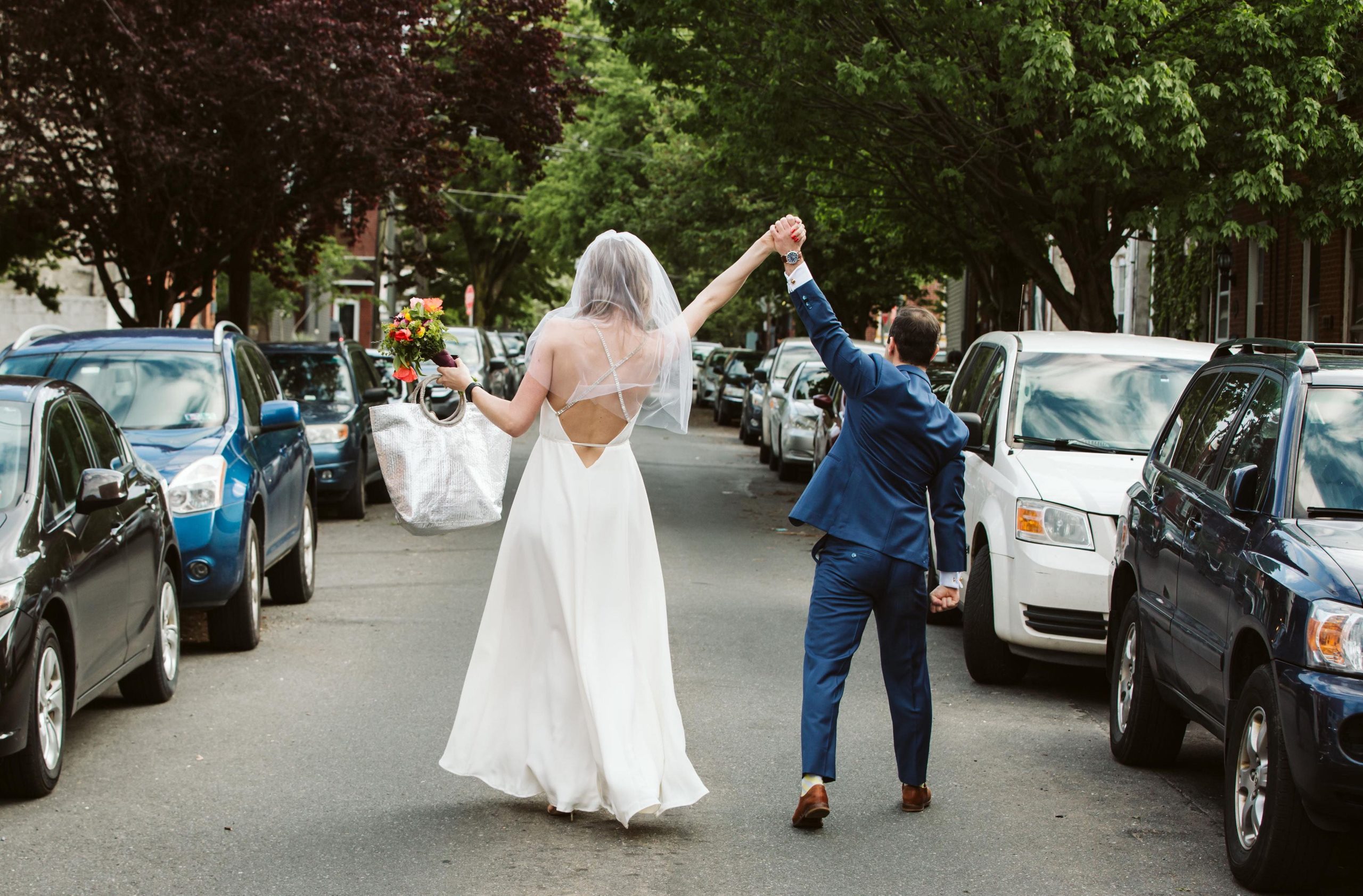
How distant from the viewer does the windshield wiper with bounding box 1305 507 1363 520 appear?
5.43 metres

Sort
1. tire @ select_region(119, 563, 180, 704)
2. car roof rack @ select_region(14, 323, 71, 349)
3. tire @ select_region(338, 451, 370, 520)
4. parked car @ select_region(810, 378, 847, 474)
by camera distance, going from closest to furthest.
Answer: tire @ select_region(119, 563, 180, 704)
car roof rack @ select_region(14, 323, 71, 349)
parked car @ select_region(810, 378, 847, 474)
tire @ select_region(338, 451, 370, 520)

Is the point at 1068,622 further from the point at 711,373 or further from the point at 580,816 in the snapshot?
the point at 711,373

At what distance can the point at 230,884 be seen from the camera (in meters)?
5.06

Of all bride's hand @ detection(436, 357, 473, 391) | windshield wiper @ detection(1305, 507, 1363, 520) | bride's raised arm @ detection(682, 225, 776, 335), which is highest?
bride's raised arm @ detection(682, 225, 776, 335)

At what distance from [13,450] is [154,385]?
11.7ft

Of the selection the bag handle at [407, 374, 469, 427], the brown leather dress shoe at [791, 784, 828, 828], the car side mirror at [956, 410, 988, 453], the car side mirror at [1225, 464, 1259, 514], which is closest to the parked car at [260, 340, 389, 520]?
the car side mirror at [956, 410, 988, 453]

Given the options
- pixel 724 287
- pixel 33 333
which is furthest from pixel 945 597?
pixel 33 333

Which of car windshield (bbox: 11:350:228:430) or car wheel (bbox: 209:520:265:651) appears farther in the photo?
car windshield (bbox: 11:350:228:430)

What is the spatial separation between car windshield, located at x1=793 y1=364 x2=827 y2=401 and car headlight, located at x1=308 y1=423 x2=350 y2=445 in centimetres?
722

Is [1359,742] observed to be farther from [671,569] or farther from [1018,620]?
[671,569]

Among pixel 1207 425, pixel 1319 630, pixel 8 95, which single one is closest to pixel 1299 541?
pixel 1319 630

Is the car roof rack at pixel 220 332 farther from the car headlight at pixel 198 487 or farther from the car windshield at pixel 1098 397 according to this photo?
the car windshield at pixel 1098 397

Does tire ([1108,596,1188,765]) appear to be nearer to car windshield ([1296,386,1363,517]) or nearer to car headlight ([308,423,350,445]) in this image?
car windshield ([1296,386,1363,517])

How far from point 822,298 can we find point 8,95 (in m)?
14.1
